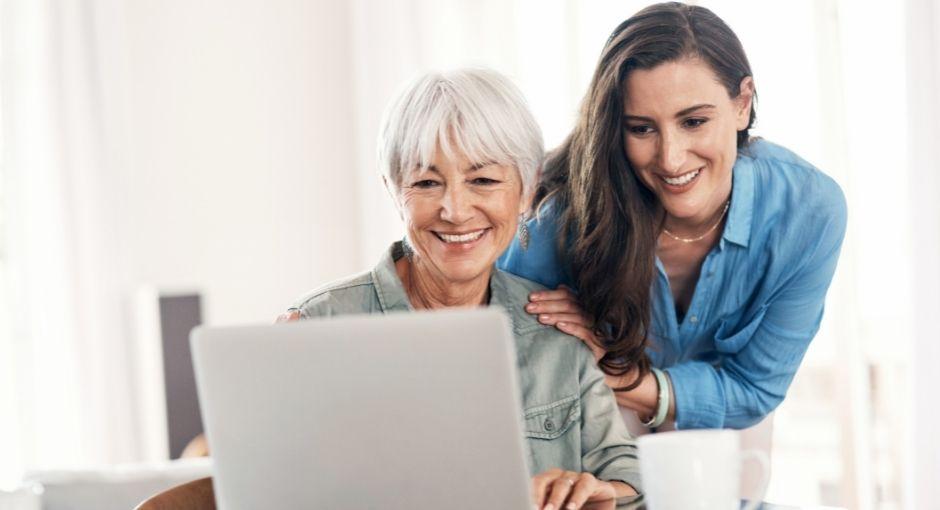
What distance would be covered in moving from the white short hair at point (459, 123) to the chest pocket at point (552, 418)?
39 cm

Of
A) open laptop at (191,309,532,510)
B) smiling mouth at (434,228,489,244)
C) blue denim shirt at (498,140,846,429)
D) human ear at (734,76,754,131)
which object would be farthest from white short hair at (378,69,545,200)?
open laptop at (191,309,532,510)

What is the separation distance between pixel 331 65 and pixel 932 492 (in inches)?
109

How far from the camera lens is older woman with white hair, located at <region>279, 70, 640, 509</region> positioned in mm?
1785

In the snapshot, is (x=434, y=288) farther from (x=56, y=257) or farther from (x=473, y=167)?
(x=56, y=257)

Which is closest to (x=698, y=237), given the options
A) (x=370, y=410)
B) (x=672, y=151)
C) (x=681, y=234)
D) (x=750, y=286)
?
(x=681, y=234)

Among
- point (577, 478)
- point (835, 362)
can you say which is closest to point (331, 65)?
point (835, 362)

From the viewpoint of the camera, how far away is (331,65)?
181 inches

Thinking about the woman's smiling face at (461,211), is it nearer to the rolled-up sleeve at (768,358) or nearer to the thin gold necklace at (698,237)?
the thin gold necklace at (698,237)

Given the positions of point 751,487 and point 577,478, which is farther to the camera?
point 751,487

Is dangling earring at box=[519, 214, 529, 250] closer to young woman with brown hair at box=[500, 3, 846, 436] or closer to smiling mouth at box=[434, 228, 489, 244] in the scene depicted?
young woman with brown hair at box=[500, 3, 846, 436]

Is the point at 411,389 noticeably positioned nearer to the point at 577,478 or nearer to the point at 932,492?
the point at 577,478

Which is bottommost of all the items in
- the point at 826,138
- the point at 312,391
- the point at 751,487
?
the point at 751,487

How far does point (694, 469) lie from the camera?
1106 mm

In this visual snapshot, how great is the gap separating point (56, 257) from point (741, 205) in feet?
8.62
